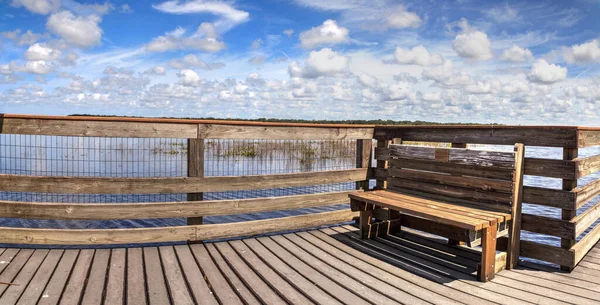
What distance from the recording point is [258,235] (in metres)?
4.86

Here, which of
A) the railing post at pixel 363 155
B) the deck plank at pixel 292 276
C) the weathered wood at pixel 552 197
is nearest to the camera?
the deck plank at pixel 292 276

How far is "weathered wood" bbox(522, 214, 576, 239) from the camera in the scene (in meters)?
3.82

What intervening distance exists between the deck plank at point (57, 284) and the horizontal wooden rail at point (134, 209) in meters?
0.42

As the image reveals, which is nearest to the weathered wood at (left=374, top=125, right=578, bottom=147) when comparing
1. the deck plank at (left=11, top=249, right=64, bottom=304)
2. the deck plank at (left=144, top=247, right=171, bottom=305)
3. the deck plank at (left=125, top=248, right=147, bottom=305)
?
the deck plank at (left=144, top=247, right=171, bottom=305)

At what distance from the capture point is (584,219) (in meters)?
4.16

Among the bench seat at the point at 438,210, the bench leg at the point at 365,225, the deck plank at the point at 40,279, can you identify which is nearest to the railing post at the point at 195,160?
the deck plank at the point at 40,279

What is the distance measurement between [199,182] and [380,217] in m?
2.23

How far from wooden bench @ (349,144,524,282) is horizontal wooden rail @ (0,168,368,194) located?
3.32 ft

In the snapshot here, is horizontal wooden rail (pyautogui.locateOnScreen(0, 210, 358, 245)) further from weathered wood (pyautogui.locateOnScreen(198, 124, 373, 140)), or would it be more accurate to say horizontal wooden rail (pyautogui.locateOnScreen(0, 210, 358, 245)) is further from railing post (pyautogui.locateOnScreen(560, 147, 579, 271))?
railing post (pyautogui.locateOnScreen(560, 147, 579, 271))

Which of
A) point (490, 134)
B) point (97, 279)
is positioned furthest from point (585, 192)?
point (97, 279)

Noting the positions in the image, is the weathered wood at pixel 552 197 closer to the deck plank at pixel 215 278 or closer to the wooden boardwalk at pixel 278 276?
the wooden boardwalk at pixel 278 276

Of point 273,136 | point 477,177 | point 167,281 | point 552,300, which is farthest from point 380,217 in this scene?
point 167,281

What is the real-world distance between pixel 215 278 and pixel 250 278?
293 millimetres

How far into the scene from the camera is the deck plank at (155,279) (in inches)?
116
